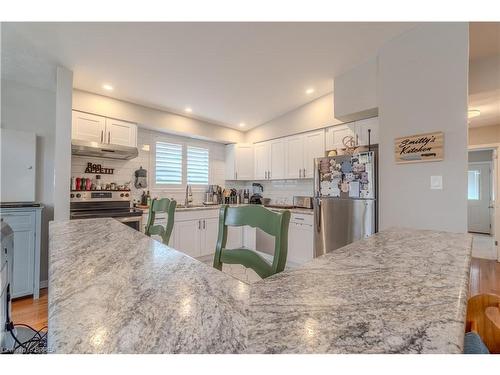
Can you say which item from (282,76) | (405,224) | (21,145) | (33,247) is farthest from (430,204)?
(21,145)

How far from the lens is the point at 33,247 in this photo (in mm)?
2574

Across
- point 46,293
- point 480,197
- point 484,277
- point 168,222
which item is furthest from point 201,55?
point 480,197

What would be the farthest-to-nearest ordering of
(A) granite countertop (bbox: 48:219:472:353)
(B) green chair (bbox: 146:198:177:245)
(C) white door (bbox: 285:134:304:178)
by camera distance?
1. (C) white door (bbox: 285:134:304:178)
2. (B) green chair (bbox: 146:198:177:245)
3. (A) granite countertop (bbox: 48:219:472:353)

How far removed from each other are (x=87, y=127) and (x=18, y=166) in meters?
0.85

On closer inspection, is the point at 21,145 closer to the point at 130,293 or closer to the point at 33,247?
the point at 33,247

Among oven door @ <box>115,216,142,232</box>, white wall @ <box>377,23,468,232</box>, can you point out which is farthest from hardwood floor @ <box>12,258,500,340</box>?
white wall @ <box>377,23,468,232</box>

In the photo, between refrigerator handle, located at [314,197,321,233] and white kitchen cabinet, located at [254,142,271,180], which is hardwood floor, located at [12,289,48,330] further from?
white kitchen cabinet, located at [254,142,271,180]

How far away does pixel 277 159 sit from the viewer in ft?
13.6

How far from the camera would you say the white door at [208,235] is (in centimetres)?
376

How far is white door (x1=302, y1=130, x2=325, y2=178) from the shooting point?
353 cm

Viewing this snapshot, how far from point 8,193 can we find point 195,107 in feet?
8.12

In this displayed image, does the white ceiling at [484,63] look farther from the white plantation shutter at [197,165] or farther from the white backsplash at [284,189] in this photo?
the white plantation shutter at [197,165]

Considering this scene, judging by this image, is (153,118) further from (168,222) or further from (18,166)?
(168,222)
